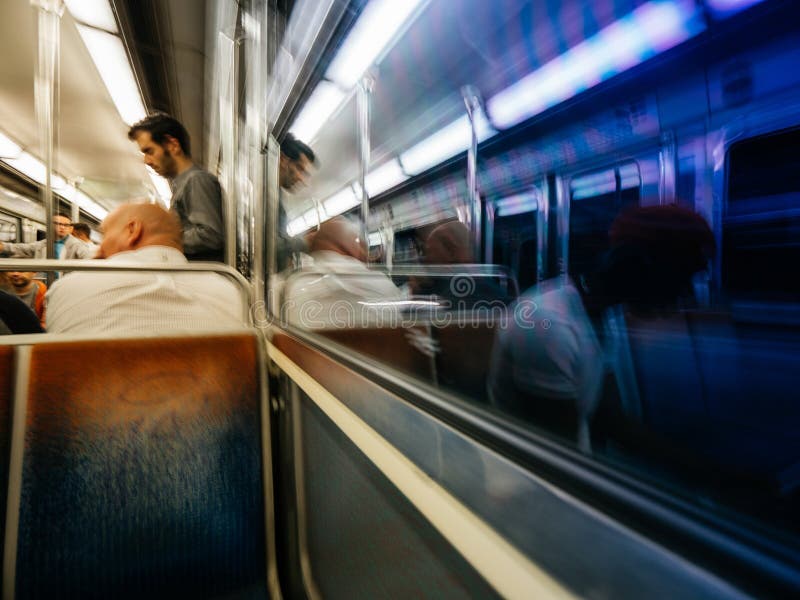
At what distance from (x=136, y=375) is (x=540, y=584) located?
127 centimetres

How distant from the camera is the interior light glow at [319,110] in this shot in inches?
87.1

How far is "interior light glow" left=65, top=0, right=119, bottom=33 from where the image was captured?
2.97 meters

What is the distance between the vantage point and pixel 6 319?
59.0 inches

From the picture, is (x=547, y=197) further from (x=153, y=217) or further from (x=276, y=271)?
(x=153, y=217)

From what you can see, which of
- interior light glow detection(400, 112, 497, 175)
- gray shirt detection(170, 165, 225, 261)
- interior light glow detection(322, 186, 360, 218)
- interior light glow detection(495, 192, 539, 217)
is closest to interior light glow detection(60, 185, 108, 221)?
interior light glow detection(322, 186, 360, 218)

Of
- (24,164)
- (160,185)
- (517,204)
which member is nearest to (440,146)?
(517,204)

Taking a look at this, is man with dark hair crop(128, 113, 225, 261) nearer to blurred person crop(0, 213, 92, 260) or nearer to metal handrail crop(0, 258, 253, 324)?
metal handrail crop(0, 258, 253, 324)

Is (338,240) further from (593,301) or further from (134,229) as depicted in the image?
(593,301)

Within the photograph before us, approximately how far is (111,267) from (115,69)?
11.9 ft

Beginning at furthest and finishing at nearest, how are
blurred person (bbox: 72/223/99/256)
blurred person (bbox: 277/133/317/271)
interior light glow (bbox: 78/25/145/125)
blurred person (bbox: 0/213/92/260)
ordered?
blurred person (bbox: 72/223/99/256) < blurred person (bbox: 0/213/92/260) < interior light glow (bbox: 78/25/145/125) < blurred person (bbox: 277/133/317/271)

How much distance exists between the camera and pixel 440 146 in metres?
Answer: 2.83

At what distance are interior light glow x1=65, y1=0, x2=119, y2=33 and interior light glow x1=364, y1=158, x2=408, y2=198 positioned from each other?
6.90 feet

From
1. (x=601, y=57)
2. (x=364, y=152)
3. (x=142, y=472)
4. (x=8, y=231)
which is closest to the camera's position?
(x=142, y=472)

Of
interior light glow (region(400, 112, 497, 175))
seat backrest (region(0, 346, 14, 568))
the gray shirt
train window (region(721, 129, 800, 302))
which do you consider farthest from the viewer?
interior light glow (region(400, 112, 497, 175))
